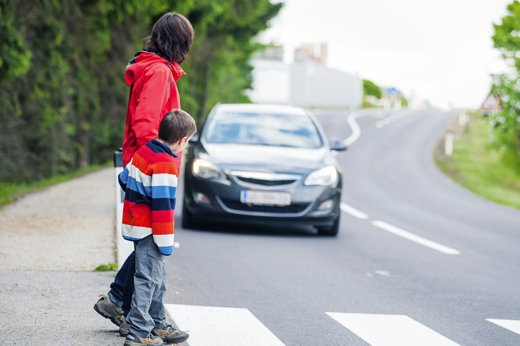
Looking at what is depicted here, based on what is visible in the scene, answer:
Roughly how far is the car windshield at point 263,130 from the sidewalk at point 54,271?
1818 mm

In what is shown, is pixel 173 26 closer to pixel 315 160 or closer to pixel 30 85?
pixel 315 160

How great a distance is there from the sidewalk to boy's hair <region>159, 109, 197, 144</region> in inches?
49.5

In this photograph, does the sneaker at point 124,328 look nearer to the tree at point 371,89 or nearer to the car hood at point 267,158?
the car hood at point 267,158

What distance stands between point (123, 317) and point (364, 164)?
2590 centimetres

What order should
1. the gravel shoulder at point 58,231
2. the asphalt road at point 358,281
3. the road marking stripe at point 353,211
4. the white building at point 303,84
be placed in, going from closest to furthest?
1. the asphalt road at point 358,281
2. the gravel shoulder at point 58,231
3. the road marking stripe at point 353,211
4. the white building at point 303,84

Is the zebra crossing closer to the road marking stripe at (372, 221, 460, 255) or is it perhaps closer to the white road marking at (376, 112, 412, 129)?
the road marking stripe at (372, 221, 460, 255)

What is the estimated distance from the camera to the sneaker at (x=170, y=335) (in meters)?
6.07

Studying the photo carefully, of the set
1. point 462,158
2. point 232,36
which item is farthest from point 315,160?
point 232,36

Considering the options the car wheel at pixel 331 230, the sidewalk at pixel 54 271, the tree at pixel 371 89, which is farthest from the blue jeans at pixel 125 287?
the tree at pixel 371 89

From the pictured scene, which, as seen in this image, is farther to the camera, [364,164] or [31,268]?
[364,164]

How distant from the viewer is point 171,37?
625 centimetres

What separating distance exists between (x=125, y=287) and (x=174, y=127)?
1.05m

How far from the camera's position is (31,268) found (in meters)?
8.56

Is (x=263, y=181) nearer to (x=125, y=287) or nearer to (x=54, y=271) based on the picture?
(x=54, y=271)
